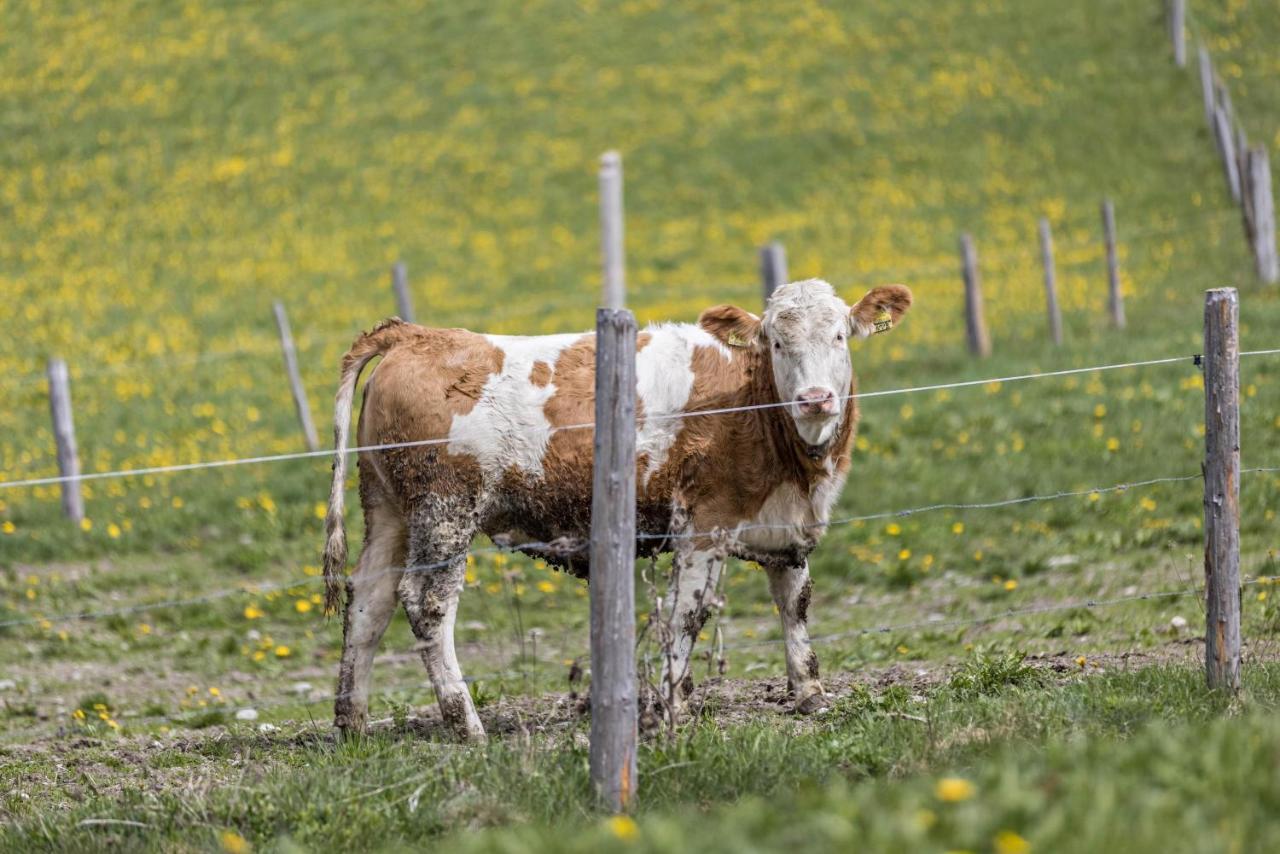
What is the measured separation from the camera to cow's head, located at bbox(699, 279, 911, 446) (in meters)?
7.03

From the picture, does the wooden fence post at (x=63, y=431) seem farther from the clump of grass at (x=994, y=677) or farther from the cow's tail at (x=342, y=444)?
the clump of grass at (x=994, y=677)

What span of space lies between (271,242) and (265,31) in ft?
31.1

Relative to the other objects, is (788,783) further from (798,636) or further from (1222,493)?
(1222,493)

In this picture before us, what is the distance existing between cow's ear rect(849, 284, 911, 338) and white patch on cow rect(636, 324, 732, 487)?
27.4 inches

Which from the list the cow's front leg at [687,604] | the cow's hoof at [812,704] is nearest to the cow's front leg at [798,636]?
the cow's hoof at [812,704]

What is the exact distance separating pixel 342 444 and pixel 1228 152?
65.7ft

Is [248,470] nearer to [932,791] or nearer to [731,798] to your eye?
[731,798]

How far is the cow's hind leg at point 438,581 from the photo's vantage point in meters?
7.50

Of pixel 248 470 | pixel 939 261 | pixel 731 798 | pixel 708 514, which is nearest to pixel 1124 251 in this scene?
pixel 939 261

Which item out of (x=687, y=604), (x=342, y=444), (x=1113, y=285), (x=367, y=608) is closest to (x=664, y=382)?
(x=687, y=604)

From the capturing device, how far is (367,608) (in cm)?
779

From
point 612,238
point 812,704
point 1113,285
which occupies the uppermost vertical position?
point 612,238

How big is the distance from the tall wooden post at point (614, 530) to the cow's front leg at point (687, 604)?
1155mm

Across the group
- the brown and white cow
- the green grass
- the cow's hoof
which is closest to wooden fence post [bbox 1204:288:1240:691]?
the green grass
